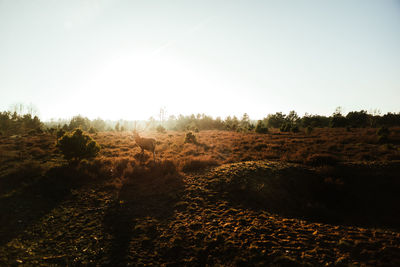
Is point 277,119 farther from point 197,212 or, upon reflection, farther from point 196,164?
point 197,212

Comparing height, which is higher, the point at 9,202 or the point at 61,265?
the point at 9,202

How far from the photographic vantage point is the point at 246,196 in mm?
8797

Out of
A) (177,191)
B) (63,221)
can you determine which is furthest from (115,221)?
(177,191)

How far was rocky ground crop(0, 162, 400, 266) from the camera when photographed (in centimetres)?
494

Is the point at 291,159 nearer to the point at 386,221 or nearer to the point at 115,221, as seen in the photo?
the point at 386,221

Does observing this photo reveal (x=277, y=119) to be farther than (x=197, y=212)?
Yes

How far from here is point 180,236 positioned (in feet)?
19.9

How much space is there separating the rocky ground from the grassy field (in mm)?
36

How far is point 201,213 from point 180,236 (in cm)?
162

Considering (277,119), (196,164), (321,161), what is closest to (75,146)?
(196,164)

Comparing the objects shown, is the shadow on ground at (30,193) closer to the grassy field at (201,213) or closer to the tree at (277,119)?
the grassy field at (201,213)

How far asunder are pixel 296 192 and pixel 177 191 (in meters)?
6.91

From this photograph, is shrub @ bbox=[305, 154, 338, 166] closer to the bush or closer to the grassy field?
the grassy field

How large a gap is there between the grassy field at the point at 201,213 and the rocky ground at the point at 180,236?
36 mm
